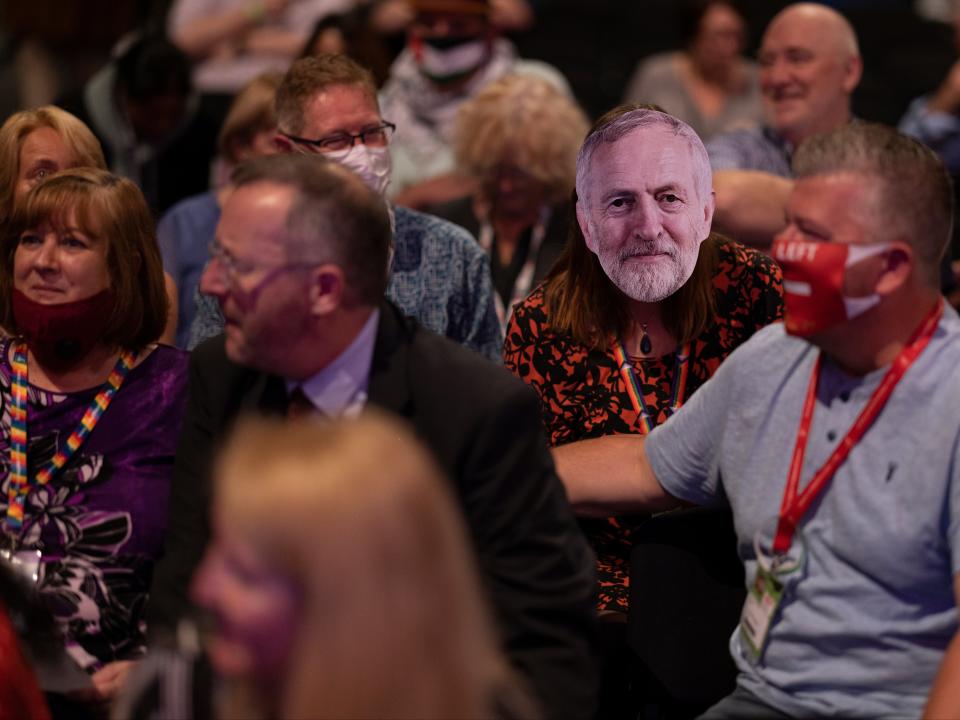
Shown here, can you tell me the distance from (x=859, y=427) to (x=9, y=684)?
4.66 feet

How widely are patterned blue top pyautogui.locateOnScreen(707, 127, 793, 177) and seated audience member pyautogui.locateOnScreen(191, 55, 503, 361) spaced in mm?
1307

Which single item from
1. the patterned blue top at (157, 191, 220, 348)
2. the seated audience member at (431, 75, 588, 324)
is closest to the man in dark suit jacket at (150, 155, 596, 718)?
the patterned blue top at (157, 191, 220, 348)

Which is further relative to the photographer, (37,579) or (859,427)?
(37,579)

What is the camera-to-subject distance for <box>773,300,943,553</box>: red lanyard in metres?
2.37

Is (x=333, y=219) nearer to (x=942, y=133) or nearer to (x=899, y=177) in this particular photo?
(x=899, y=177)

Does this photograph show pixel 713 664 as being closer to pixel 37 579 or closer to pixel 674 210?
pixel 674 210

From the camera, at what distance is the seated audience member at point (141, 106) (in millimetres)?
5289

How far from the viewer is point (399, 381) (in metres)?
2.40

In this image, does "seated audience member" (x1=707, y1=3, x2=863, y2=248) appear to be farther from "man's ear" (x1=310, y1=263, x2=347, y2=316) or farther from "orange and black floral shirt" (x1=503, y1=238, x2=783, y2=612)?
"man's ear" (x1=310, y1=263, x2=347, y2=316)

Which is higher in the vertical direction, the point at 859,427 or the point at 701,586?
the point at 859,427

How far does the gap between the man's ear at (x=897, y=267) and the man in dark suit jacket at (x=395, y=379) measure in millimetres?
613

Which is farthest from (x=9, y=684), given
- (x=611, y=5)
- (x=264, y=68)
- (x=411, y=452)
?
(x=611, y=5)

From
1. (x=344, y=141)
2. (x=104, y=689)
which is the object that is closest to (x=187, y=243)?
(x=344, y=141)

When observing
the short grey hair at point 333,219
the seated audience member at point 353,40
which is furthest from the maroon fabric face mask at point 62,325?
the seated audience member at point 353,40
